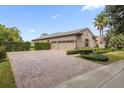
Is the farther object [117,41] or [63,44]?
[117,41]

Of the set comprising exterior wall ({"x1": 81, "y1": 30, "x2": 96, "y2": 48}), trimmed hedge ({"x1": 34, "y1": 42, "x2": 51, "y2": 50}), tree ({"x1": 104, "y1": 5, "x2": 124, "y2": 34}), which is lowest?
trimmed hedge ({"x1": 34, "y1": 42, "x2": 51, "y2": 50})

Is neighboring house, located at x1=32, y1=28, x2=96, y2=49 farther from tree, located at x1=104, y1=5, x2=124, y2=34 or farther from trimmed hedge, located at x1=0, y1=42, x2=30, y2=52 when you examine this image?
tree, located at x1=104, y1=5, x2=124, y2=34

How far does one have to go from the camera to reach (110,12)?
748 inches

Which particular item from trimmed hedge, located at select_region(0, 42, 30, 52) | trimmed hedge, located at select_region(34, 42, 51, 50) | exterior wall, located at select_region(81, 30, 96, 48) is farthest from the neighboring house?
trimmed hedge, located at select_region(0, 42, 30, 52)

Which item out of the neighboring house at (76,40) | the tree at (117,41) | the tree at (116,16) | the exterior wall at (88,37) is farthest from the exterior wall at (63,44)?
the tree at (117,41)

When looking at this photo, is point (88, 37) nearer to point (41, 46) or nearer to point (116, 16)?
point (41, 46)

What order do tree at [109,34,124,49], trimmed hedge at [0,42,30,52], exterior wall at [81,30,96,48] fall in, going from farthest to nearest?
1. tree at [109,34,124,49]
2. exterior wall at [81,30,96,48]
3. trimmed hedge at [0,42,30,52]

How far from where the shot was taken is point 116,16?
18.8 m

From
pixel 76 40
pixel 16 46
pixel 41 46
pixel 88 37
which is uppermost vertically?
pixel 88 37

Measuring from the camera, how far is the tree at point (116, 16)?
17.7 metres

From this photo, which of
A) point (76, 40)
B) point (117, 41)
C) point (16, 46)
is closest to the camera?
point (16, 46)

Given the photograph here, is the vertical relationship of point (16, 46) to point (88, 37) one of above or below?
below

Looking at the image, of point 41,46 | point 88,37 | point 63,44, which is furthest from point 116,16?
point 41,46

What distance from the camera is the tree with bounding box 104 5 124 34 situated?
58.2ft
